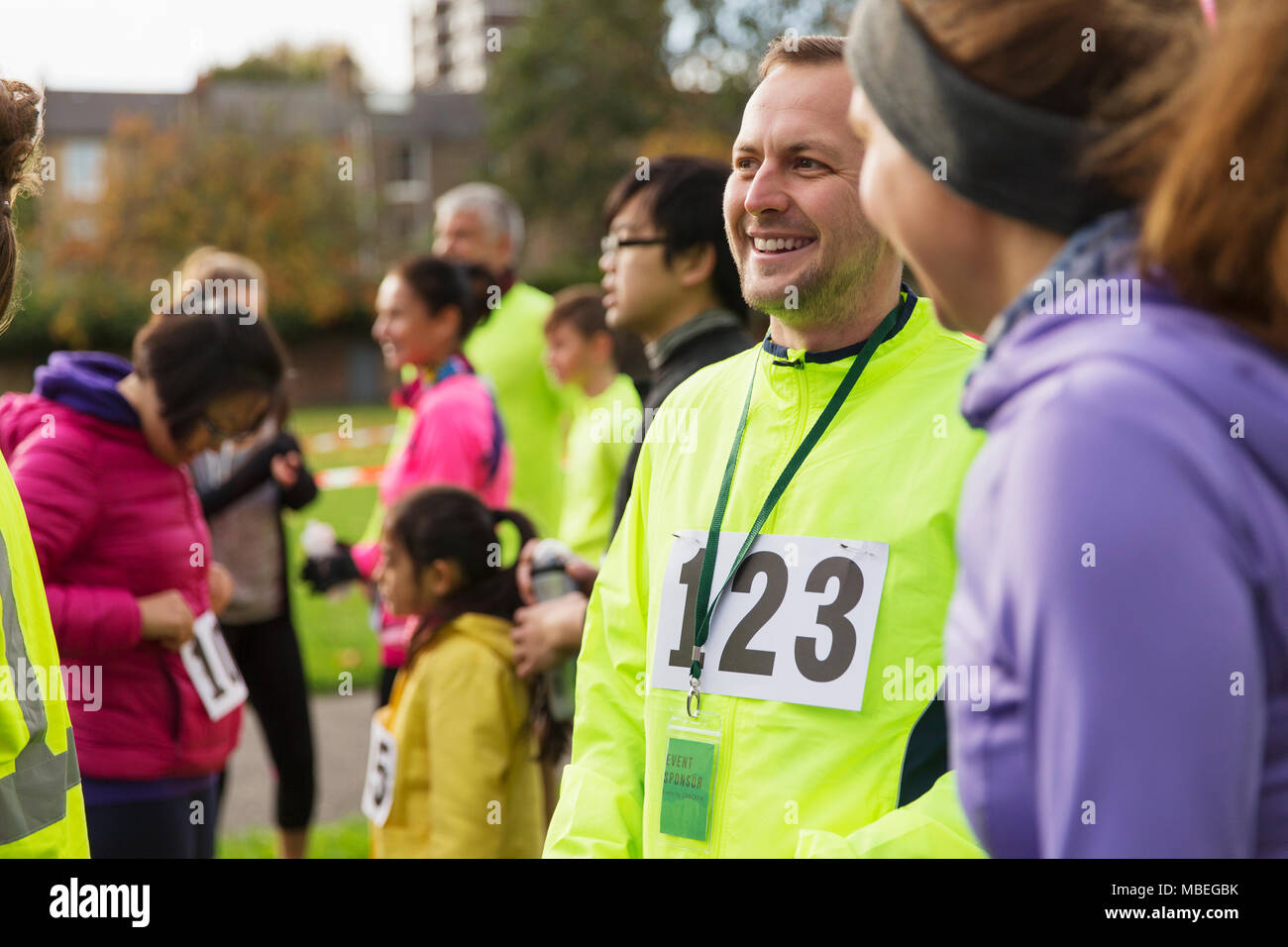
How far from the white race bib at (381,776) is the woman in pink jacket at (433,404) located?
0.77 meters

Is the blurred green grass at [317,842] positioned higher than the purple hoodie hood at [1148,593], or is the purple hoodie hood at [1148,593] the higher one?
the purple hoodie hood at [1148,593]

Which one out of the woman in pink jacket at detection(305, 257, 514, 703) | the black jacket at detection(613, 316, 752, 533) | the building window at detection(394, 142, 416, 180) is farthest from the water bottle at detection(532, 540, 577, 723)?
the building window at detection(394, 142, 416, 180)

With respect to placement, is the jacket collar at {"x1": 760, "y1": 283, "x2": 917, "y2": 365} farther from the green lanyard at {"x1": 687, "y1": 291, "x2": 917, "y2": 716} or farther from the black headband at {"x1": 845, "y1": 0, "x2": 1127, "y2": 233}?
the black headband at {"x1": 845, "y1": 0, "x2": 1127, "y2": 233}

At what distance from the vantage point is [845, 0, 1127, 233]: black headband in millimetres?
1095

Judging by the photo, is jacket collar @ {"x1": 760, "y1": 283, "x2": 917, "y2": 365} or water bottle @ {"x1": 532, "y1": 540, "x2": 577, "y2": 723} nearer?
jacket collar @ {"x1": 760, "y1": 283, "x2": 917, "y2": 365}

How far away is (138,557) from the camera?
3.54 meters

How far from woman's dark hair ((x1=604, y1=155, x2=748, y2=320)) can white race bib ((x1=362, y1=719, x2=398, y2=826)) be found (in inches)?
62.2

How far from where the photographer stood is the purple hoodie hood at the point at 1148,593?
2.97 feet

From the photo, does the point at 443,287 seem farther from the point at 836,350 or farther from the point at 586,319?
the point at 836,350

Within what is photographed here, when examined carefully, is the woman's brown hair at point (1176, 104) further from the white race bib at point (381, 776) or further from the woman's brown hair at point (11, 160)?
the white race bib at point (381, 776)

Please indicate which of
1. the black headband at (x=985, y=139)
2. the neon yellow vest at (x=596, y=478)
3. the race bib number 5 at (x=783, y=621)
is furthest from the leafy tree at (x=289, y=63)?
the black headband at (x=985, y=139)

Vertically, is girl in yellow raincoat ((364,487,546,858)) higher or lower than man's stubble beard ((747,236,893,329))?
lower

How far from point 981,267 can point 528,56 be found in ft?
148

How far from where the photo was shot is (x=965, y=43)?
112 cm
